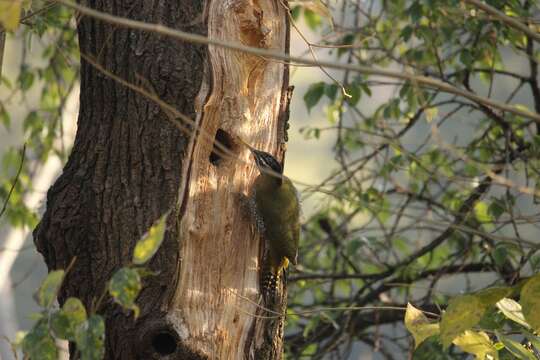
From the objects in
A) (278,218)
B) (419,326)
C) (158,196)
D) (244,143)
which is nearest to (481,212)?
(278,218)

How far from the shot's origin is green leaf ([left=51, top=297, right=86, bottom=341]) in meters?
1.97

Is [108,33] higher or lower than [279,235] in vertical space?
higher

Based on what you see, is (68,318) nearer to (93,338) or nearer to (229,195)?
(93,338)

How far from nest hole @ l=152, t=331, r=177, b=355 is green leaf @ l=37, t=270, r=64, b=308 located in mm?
823

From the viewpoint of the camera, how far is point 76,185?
9.31ft

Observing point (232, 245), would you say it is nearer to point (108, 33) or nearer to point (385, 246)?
point (108, 33)

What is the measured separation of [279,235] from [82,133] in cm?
91

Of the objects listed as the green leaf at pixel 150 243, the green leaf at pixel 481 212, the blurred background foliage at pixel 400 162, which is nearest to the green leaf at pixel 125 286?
the green leaf at pixel 150 243

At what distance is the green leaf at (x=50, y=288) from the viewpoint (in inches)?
77.4

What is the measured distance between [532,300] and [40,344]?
1.19m

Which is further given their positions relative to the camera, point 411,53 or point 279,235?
point 411,53

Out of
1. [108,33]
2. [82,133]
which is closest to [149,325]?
[82,133]

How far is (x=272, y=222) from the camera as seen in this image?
3.23 metres

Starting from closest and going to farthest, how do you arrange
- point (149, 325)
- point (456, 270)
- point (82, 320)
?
point (82, 320) → point (149, 325) → point (456, 270)
